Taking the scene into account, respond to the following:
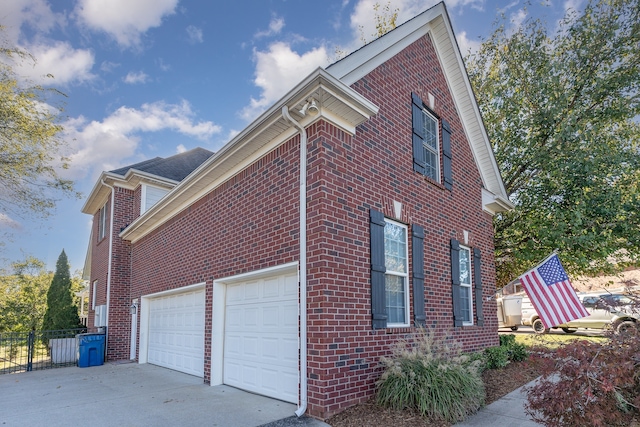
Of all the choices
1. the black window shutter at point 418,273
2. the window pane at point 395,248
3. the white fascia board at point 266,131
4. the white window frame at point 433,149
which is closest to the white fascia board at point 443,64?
the white fascia board at point 266,131

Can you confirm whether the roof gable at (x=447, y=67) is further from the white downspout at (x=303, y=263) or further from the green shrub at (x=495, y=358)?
the green shrub at (x=495, y=358)

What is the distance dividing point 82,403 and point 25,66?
1129 cm

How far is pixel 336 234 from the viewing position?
5.66m

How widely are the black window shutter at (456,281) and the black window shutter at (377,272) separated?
2798 mm

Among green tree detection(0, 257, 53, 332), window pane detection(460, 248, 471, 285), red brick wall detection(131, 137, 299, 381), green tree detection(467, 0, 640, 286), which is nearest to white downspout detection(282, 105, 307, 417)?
red brick wall detection(131, 137, 299, 381)

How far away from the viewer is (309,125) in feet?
19.6

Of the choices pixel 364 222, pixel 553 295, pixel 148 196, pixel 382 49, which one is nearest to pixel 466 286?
pixel 553 295

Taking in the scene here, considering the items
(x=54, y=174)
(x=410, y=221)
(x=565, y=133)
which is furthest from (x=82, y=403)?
(x=565, y=133)

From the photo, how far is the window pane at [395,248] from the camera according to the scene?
680 cm

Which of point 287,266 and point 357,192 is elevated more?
point 357,192

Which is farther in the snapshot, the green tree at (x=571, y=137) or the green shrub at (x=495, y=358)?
the green tree at (x=571, y=137)

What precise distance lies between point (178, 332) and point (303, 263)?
5.72 meters

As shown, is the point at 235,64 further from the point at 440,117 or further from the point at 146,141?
the point at 146,141

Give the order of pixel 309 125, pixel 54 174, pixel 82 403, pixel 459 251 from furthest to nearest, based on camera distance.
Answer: pixel 54 174
pixel 459 251
pixel 82 403
pixel 309 125
